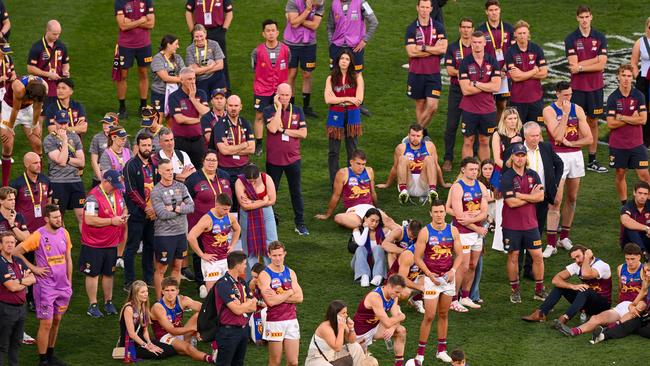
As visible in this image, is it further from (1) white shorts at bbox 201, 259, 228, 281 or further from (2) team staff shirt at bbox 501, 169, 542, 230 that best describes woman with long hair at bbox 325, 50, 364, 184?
(1) white shorts at bbox 201, 259, 228, 281

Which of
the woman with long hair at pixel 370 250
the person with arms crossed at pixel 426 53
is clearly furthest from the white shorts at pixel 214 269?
the person with arms crossed at pixel 426 53

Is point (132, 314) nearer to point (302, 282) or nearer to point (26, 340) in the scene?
point (26, 340)

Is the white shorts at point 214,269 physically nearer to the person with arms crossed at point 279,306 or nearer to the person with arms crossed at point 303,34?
the person with arms crossed at point 279,306

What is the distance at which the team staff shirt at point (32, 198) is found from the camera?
622 inches

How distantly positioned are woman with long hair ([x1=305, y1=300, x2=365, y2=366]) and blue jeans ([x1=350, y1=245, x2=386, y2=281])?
2.39 meters

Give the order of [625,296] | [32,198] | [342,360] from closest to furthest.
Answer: [342,360], [625,296], [32,198]

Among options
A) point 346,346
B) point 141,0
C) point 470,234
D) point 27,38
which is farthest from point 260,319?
point 27,38

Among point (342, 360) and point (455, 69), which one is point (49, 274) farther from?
point (455, 69)

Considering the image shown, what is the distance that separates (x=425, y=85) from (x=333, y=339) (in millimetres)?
6791

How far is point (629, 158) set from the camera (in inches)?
712

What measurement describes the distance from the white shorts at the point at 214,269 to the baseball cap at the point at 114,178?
133 cm

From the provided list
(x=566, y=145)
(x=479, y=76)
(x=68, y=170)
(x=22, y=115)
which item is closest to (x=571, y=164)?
(x=566, y=145)

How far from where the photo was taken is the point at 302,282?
16844 millimetres

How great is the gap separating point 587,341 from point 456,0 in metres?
11.4
